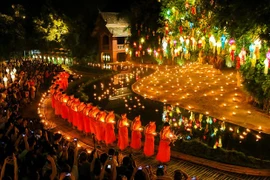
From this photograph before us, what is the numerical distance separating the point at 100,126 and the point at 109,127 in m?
0.35

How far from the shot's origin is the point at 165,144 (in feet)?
30.3

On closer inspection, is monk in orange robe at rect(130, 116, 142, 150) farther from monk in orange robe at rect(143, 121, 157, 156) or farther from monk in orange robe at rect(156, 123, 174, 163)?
monk in orange robe at rect(156, 123, 174, 163)

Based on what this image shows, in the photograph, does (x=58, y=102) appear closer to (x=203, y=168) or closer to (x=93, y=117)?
(x=93, y=117)

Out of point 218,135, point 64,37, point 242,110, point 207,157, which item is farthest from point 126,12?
point 207,157

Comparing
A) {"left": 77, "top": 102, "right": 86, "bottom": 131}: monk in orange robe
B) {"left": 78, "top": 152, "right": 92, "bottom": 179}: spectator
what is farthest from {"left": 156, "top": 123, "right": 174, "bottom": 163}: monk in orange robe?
{"left": 77, "top": 102, "right": 86, "bottom": 131}: monk in orange robe

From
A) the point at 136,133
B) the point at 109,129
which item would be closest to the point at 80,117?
the point at 109,129

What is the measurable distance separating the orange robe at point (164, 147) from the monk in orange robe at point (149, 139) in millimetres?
432

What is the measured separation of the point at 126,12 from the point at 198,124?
2847 centimetres

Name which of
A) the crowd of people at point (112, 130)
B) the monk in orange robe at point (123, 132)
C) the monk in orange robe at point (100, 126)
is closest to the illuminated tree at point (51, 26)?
the crowd of people at point (112, 130)

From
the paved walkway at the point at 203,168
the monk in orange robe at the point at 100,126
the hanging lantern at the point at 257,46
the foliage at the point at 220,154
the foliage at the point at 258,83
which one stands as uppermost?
the hanging lantern at the point at 257,46

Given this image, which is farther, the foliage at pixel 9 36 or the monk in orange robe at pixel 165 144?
the foliage at pixel 9 36

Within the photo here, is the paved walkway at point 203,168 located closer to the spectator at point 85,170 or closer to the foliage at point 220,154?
the foliage at point 220,154

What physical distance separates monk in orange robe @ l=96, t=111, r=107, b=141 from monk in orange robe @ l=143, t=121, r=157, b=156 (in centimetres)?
183

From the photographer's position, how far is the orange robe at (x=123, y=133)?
33.9 feet
